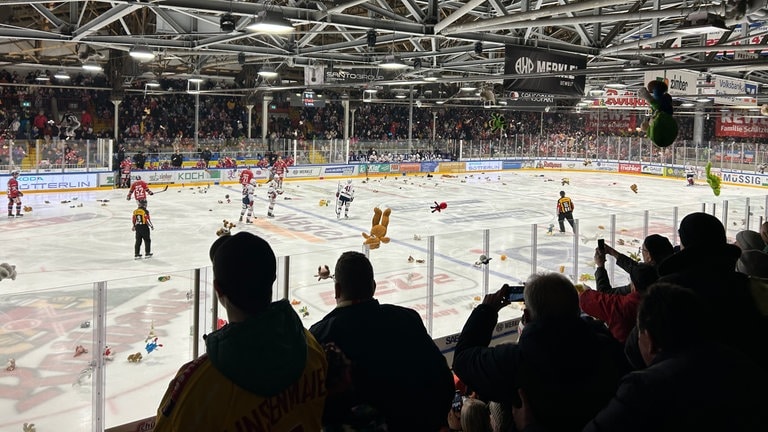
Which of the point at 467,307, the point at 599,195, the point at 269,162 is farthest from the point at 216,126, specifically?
the point at 467,307

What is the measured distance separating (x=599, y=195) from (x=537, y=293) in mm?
25993

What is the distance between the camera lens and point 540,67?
11.7 m

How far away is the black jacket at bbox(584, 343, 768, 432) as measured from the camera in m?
1.82

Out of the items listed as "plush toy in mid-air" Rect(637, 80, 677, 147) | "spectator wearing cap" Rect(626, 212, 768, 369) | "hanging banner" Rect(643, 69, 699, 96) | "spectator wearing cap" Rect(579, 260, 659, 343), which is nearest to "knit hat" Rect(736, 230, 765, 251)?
"spectator wearing cap" Rect(579, 260, 659, 343)

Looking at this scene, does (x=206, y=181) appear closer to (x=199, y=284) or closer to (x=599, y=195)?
(x=599, y=195)

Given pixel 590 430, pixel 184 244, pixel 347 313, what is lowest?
pixel 184 244

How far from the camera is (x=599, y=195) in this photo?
27.2 metres

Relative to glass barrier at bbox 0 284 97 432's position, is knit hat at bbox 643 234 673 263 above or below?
above

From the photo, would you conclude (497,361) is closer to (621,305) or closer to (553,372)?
(553,372)

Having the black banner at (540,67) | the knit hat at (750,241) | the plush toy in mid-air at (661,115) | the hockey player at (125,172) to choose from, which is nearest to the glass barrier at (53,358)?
the knit hat at (750,241)

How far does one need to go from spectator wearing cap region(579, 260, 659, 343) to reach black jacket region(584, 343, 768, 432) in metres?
2.00

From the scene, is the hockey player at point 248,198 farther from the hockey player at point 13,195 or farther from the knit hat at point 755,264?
the knit hat at point 755,264

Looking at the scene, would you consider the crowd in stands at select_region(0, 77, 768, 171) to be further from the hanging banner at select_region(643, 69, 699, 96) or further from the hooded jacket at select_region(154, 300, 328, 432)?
the hooded jacket at select_region(154, 300, 328, 432)

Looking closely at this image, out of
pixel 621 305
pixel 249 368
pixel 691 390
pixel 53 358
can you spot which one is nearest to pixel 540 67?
pixel 621 305
